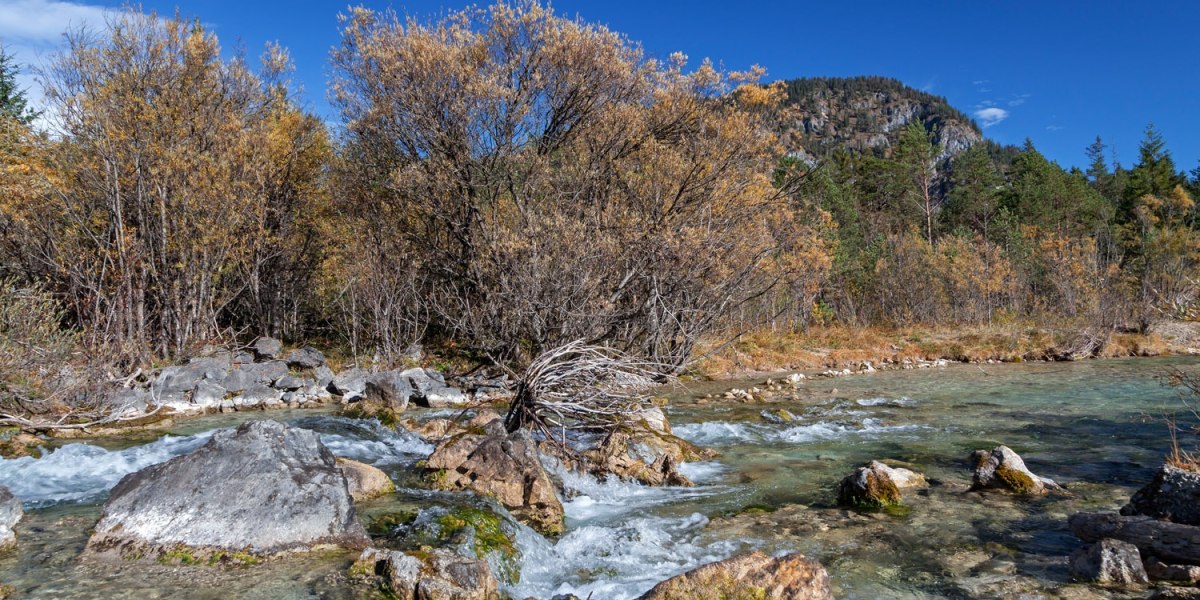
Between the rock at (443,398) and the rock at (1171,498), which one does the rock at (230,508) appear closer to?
the rock at (1171,498)

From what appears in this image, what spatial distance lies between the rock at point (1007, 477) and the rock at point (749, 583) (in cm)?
400

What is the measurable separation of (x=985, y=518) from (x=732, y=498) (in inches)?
94.4

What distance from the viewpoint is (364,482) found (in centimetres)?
687

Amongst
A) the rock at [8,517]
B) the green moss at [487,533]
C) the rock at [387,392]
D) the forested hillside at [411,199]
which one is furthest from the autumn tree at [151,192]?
the green moss at [487,533]

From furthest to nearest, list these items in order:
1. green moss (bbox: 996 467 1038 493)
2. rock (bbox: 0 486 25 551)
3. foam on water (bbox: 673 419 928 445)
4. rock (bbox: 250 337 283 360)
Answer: rock (bbox: 250 337 283 360) → foam on water (bbox: 673 419 928 445) → green moss (bbox: 996 467 1038 493) → rock (bbox: 0 486 25 551)

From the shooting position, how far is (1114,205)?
4906 centimetres

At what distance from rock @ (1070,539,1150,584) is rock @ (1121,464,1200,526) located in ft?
2.49

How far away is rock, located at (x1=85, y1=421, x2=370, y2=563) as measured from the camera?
505 cm

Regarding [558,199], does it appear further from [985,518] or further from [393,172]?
[985,518]

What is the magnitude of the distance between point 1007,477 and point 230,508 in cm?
747

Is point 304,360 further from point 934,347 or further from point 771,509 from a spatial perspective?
point 934,347

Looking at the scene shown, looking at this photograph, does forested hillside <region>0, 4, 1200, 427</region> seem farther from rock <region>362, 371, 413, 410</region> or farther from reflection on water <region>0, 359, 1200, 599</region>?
reflection on water <region>0, 359, 1200, 599</region>

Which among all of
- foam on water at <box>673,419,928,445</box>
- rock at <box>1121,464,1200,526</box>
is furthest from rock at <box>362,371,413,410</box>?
rock at <box>1121,464,1200,526</box>

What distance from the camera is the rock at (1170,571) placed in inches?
181
